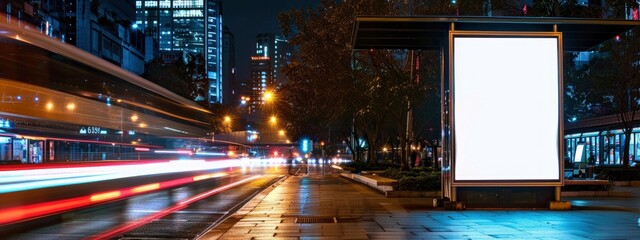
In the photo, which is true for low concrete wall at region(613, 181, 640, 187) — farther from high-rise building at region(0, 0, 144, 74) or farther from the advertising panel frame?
high-rise building at region(0, 0, 144, 74)

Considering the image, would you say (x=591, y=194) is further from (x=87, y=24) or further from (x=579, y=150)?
(x=87, y=24)

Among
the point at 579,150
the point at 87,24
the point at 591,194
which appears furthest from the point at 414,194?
the point at 87,24

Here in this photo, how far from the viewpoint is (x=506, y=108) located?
15336 millimetres

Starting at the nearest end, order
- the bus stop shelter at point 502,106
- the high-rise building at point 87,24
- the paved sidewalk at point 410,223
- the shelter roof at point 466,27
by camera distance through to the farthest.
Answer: the paved sidewalk at point 410,223 < the shelter roof at point 466,27 < the bus stop shelter at point 502,106 < the high-rise building at point 87,24

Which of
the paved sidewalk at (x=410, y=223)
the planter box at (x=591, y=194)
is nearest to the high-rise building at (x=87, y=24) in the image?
the paved sidewalk at (x=410, y=223)

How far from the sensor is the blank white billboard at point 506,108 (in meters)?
15.2

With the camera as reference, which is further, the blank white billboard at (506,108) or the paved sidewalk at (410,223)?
the blank white billboard at (506,108)

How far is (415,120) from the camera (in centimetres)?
3375

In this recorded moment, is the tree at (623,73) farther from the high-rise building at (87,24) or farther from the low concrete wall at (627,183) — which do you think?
the high-rise building at (87,24)

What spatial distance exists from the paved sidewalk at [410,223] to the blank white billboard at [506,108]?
3.70 ft

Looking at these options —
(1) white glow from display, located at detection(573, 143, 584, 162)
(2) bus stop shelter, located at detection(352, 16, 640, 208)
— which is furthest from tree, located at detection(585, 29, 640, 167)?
(2) bus stop shelter, located at detection(352, 16, 640, 208)

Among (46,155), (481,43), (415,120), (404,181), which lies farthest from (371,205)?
(415,120)

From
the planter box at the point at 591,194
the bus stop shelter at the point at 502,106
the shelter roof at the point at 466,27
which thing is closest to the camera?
the shelter roof at the point at 466,27

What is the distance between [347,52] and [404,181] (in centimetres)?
905
